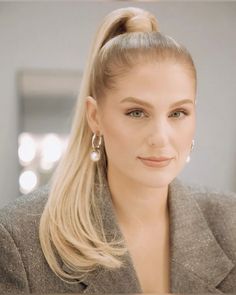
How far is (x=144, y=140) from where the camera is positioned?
0.86m

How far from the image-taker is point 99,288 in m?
0.89

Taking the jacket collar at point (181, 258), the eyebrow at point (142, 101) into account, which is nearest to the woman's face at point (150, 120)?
the eyebrow at point (142, 101)

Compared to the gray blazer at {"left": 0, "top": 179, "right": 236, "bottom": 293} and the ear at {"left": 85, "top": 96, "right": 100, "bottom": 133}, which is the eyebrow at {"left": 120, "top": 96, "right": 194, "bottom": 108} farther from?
the gray blazer at {"left": 0, "top": 179, "right": 236, "bottom": 293}

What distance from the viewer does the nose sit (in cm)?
84

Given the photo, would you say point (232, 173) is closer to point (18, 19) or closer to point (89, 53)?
point (89, 53)

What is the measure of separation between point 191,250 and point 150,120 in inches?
10.7

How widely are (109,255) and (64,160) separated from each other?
200 millimetres

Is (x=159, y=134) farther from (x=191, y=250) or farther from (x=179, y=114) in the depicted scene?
(x=191, y=250)

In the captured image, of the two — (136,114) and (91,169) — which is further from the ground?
(136,114)

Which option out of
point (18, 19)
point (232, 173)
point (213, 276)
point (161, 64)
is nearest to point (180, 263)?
point (213, 276)

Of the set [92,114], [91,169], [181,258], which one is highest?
[92,114]

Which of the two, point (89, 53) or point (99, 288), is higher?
point (89, 53)

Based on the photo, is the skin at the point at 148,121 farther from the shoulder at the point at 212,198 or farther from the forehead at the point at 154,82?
the shoulder at the point at 212,198

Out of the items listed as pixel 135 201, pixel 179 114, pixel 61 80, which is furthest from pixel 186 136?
pixel 61 80
